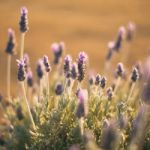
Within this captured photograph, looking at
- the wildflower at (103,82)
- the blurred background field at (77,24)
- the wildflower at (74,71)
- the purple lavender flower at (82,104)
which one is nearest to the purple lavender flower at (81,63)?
the wildflower at (74,71)

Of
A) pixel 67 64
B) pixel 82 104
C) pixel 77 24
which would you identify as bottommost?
pixel 82 104

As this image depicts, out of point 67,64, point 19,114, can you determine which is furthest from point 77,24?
point 67,64

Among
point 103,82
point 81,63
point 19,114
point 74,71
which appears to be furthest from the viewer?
point 19,114

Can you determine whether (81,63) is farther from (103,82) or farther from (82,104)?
(82,104)

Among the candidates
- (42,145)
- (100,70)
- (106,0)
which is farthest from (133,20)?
(42,145)

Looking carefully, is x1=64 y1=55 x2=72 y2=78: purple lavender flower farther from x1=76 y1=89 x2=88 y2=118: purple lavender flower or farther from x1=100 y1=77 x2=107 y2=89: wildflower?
x1=76 y1=89 x2=88 y2=118: purple lavender flower

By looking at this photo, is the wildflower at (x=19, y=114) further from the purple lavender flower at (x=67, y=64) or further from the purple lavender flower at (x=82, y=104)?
the purple lavender flower at (x=82, y=104)

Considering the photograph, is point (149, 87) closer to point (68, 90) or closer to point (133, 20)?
point (68, 90)

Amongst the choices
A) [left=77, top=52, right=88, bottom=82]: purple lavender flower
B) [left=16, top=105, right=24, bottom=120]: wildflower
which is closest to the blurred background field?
[left=16, top=105, right=24, bottom=120]: wildflower
